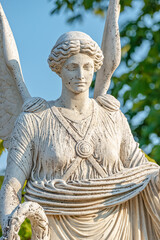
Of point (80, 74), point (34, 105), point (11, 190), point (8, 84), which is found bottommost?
point (11, 190)

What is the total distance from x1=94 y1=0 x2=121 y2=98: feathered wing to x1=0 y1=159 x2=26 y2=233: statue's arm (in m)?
1.16

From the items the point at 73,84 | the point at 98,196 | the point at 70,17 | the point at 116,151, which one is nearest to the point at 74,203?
the point at 98,196

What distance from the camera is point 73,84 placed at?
633 centimetres

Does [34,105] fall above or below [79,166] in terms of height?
above

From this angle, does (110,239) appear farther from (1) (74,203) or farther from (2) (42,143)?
(2) (42,143)

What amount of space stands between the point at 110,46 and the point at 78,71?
625 mm

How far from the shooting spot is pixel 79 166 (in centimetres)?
621

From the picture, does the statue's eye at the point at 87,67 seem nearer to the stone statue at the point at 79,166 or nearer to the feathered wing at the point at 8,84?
the stone statue at the point at 79,166

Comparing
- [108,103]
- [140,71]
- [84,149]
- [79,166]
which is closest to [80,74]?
[108,103]

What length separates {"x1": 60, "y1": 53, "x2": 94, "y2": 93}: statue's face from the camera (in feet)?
20.6

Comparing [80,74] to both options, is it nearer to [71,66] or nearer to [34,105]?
[71,66]

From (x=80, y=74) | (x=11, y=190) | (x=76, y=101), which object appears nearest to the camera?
(x=11, y=190)

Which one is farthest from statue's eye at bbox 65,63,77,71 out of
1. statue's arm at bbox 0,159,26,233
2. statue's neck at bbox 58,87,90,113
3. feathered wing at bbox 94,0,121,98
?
statue's arm at bbox 0,159,26,233

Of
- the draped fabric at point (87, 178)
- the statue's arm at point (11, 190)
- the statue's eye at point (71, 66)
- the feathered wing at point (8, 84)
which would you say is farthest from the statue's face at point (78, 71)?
the statue's arm at point (11, 190)
